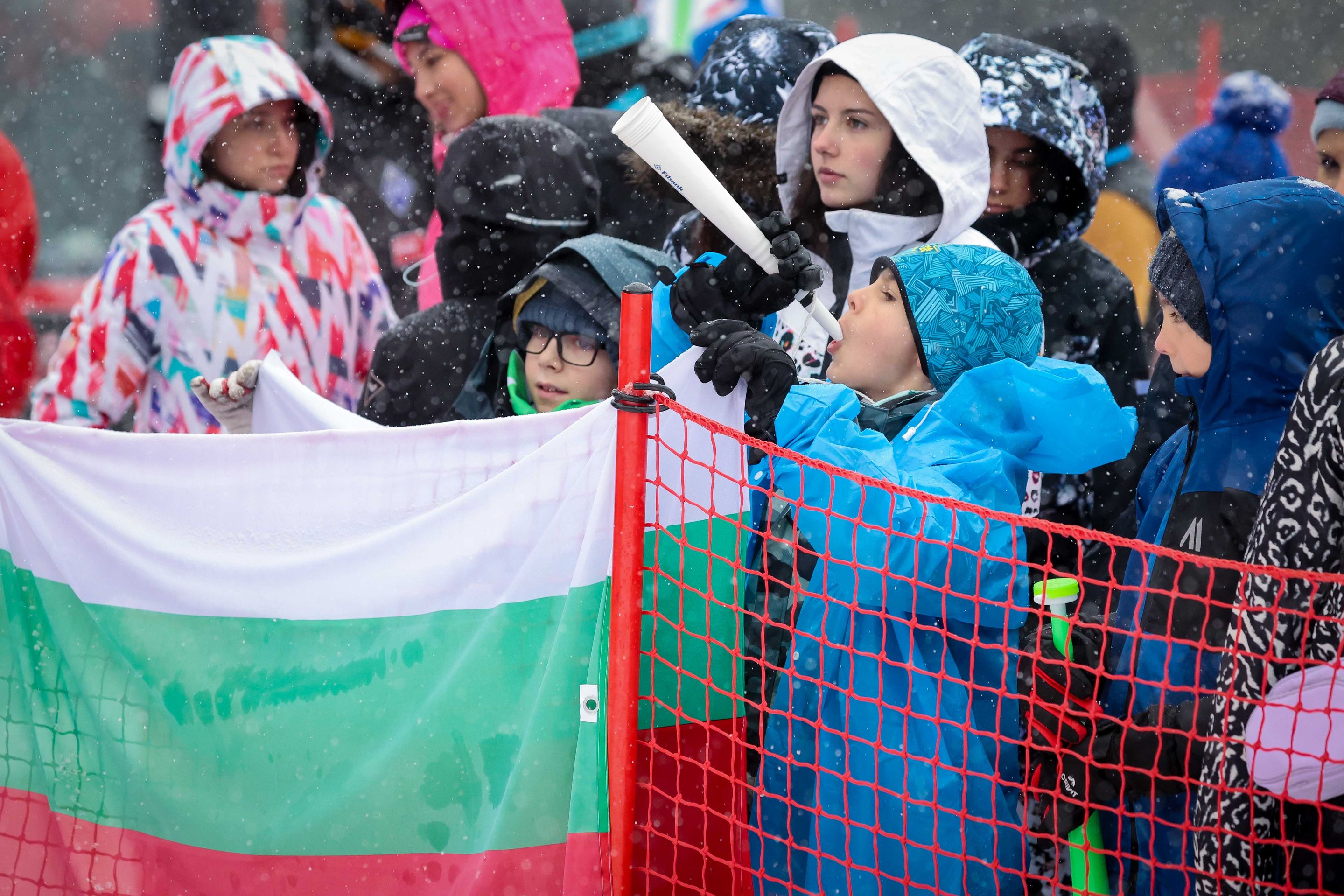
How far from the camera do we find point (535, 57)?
5383mm

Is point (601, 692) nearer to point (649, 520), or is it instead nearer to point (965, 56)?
point (649, 520)

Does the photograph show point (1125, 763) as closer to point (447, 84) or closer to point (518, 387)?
point (518, 387)

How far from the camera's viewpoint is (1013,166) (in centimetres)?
397

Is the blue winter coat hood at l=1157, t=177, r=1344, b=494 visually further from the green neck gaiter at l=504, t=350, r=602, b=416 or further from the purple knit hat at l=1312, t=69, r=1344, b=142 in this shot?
the purple knit hat at l=1312, t=69, r=1344, b=142

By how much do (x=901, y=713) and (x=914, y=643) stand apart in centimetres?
15

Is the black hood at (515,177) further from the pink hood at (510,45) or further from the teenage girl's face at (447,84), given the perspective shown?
the teenage girl's face at (447,84)

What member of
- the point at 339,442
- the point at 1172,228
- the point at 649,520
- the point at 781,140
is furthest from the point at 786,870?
the point at 781,140

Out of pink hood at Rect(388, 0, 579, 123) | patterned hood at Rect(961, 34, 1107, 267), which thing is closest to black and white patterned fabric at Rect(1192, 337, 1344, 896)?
patterned hood at Rect(961, 34, 1107, 267)

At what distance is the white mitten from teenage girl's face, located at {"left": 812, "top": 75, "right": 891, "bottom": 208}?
62.9 inches

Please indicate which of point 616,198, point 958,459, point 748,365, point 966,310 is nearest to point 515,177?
point 616,198

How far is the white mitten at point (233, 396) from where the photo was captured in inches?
126

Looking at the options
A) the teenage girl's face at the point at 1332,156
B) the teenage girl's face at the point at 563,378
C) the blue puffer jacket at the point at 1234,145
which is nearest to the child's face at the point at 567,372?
the teenage girl's face at the point at 563,378

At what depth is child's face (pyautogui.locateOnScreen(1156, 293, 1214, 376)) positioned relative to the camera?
2523mm

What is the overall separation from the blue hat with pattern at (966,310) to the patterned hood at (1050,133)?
1.12 m
